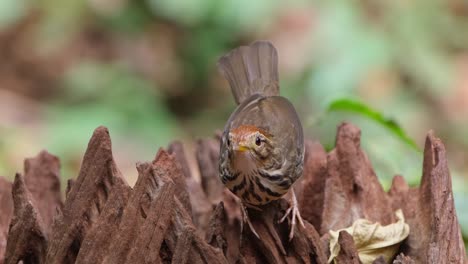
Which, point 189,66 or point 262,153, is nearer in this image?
point 262,153

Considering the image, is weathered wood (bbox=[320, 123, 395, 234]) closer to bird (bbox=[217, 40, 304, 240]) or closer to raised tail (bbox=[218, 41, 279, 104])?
bird (bbox=[217, 40, 304, 240])

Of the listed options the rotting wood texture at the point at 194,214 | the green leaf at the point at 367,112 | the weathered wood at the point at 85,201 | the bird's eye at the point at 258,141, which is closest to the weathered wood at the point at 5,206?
the rotting wood texture at the point at 194,214

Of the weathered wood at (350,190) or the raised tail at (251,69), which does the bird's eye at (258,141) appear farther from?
the raised tail at (251,69)

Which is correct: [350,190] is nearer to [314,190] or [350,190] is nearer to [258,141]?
[314,190]

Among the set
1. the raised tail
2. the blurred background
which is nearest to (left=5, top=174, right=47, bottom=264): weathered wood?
the raised tail

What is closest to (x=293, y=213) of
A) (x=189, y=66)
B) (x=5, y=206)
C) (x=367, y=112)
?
(x=367, y=112)

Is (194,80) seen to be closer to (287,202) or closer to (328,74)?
(328,74)
